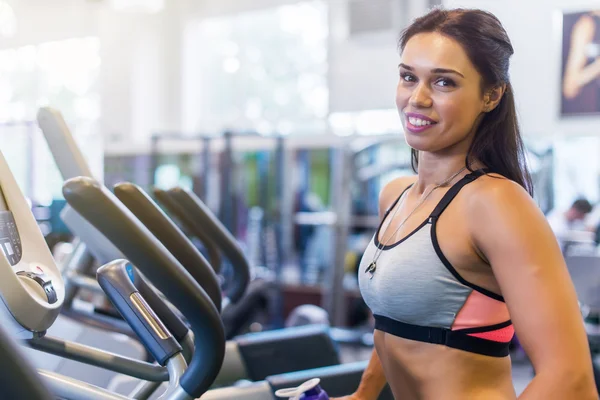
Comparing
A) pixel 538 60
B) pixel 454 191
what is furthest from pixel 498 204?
pixel 538 60

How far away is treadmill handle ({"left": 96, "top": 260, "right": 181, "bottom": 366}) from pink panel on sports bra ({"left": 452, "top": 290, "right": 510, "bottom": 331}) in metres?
0.51

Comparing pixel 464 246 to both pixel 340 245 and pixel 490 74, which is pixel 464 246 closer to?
pixel 490 74

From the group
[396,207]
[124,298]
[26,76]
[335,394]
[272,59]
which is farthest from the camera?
[26,76]

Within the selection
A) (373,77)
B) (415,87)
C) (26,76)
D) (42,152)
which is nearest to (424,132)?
(415,87)

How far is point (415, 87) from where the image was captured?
133 centimetres

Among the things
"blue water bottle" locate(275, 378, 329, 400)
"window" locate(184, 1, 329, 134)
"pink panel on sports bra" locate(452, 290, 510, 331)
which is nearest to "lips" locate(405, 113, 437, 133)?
"pink panel on sports bra" locate(452, 290, 510, 331)

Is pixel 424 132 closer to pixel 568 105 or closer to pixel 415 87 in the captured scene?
pixel 415 87

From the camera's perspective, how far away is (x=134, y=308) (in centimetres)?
125

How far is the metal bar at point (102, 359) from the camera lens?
1.42 m

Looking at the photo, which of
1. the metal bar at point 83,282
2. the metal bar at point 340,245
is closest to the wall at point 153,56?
the metal bar at point 340,245

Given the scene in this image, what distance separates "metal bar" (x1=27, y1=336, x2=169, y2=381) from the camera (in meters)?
1.42

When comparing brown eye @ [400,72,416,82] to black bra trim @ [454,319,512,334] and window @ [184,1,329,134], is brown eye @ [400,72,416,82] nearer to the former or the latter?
black bra trim @ [454,319,512,334]

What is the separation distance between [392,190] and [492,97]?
0.40 metres

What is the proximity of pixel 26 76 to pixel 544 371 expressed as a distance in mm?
8510
